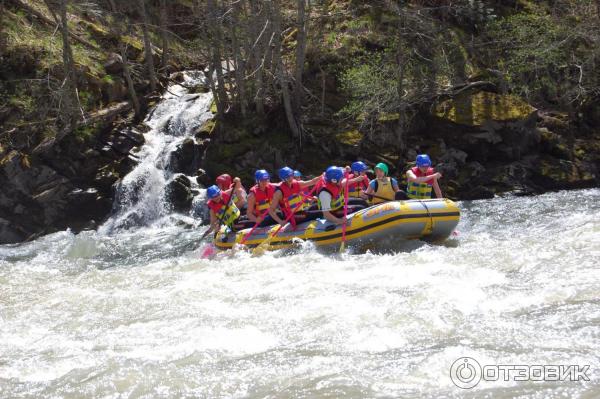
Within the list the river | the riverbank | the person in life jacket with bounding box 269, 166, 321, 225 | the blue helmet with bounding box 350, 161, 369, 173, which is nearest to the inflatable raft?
the river

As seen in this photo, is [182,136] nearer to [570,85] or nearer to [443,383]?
[570,85]

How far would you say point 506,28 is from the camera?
17078 millimetres

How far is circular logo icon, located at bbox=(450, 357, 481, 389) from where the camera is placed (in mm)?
3863

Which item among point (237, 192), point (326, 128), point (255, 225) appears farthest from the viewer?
point (326, 128)

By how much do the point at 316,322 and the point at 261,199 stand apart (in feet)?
15.2

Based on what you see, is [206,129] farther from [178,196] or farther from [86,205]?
[86,205]

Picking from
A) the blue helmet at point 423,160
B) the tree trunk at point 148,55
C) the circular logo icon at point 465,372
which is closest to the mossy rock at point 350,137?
the blue helmet at point 423,160

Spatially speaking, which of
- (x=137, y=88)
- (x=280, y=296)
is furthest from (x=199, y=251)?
(x=137, y=88)

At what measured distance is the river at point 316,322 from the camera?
4.20m

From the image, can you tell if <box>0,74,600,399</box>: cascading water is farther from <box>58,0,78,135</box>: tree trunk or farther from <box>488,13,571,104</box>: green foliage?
<box>488,13,571,104</box>: green foliage

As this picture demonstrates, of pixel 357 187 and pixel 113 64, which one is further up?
pixel 113 64

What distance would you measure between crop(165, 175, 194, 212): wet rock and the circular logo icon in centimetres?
1094

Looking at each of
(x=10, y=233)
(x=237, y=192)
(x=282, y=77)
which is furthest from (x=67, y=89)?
(x=237, y=192)

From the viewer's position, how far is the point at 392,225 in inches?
325
